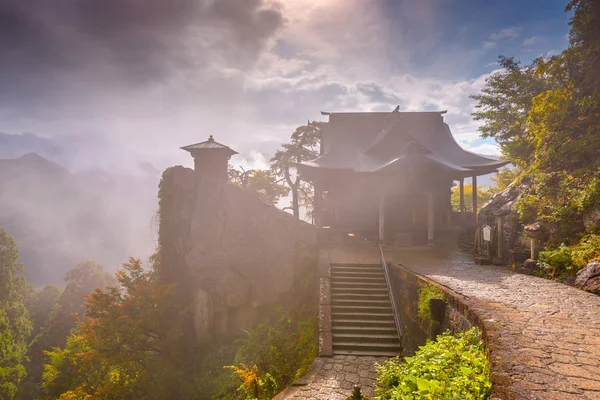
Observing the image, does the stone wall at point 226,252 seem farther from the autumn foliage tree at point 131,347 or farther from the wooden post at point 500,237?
the wooden post at point 500,237

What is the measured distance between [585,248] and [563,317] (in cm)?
432

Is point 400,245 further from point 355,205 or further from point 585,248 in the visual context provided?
point 585,248

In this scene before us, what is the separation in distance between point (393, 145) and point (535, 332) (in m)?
17.5

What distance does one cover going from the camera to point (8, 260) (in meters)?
31.7

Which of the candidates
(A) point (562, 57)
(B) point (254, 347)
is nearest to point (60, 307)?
(B) point (254, 347)

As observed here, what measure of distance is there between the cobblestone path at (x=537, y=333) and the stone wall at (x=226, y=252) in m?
9.88

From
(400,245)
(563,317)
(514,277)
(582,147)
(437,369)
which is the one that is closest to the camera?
(437,369)

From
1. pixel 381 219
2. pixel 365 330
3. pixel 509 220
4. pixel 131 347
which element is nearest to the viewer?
pixel 365 330

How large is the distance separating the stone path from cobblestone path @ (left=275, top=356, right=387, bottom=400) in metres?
3.42

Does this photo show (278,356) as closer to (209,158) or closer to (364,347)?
(364,347)

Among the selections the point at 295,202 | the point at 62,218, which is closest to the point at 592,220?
the point at 295,202

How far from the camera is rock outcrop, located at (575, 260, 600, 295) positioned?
8367 millimetres

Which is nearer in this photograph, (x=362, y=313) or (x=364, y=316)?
(x=364, y=316)

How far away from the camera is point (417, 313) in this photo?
1031 cm
